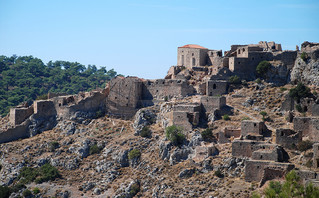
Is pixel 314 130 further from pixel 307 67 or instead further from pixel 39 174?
pixel 39 174

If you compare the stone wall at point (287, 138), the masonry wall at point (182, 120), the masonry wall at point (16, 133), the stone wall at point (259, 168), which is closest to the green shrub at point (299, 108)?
the stone wall at point (287, 138)

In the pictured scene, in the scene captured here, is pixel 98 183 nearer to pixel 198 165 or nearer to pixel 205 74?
pixel 198 165

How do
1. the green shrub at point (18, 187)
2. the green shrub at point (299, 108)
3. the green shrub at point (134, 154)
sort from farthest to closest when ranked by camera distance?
the green shrub at point (134, 154) → the green shrub at point (18, 187) → the green shrub at point (299, 108)

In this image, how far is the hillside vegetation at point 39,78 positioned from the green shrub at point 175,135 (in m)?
57.2

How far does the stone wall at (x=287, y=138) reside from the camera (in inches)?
2660

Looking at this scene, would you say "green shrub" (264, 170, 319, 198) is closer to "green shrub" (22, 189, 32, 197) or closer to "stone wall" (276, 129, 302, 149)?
"stone wall" (276, 129, 302, 149)

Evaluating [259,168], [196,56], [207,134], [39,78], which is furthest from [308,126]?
[39,78]

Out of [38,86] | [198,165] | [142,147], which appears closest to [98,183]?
[142,147]

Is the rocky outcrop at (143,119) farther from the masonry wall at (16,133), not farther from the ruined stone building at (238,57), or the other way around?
the masonry wall at (16,133)

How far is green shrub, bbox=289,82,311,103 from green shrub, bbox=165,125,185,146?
13.7m

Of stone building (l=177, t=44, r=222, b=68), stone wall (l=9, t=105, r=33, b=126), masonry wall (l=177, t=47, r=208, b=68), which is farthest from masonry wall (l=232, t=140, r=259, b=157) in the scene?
stone wall (l=9, t=105, r=33, b=126)

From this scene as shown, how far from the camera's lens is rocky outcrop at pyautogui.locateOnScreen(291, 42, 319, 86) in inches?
3155

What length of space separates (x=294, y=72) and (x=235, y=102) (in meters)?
8.90

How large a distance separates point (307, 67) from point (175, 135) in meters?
19.6
